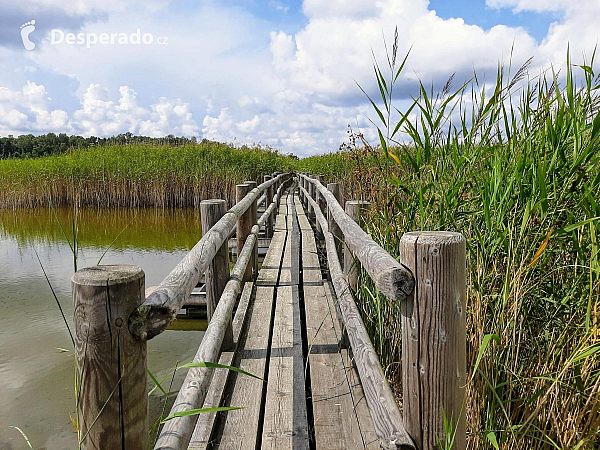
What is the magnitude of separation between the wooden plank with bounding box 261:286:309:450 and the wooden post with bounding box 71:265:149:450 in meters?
1.09

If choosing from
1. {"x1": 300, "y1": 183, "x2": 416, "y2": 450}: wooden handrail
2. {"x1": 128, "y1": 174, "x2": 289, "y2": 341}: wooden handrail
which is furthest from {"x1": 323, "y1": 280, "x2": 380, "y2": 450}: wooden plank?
{"x1": 128, "y1": 174, "x2": 289, "y2": 341}: wooden handrail

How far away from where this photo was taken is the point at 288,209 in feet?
37.6

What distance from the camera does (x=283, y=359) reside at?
2.80 m

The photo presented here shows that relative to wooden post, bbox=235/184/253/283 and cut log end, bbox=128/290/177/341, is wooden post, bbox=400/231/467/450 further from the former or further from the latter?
wooden post, bbox=235/184/253/283

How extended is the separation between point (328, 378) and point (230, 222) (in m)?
1.07

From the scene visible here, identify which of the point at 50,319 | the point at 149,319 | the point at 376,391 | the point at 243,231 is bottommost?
the point at 50,319

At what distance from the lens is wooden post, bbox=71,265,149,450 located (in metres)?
0.99

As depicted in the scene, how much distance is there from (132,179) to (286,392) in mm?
12701

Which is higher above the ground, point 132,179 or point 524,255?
point 132,179

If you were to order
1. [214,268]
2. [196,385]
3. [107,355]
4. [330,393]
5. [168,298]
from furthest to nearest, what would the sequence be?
[214,268] → [330,393] → [196,385] → [168,298] → [107,355]

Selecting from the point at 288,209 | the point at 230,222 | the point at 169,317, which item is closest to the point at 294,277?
the point at 230,222

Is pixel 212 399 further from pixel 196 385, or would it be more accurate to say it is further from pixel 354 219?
pixel 354 219

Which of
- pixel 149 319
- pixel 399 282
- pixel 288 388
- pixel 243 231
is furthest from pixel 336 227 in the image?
pixel 149 319

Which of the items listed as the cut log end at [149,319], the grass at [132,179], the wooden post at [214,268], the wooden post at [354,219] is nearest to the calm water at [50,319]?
the cut log end at [149,319]
